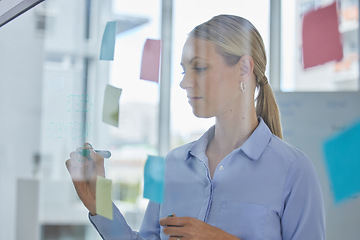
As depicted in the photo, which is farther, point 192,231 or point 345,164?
point 192,231

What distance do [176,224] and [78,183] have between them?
0.75 ft

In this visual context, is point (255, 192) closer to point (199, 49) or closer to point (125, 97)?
point (199, 49)

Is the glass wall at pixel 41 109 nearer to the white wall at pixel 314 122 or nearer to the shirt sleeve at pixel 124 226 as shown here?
the white wall at pixel 314 122

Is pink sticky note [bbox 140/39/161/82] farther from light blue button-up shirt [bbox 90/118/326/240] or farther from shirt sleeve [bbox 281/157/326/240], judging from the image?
shirt sleeve [bbox 281/157/326/240]

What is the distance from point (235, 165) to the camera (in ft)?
2.15

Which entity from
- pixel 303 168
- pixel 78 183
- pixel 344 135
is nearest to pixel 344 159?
pixel 344 135

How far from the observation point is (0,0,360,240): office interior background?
67 centimetres

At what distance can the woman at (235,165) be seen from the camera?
2.03 ft

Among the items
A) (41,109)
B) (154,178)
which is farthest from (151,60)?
(41,109)

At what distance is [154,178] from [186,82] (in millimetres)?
162

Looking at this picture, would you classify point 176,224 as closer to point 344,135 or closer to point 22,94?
point 344,135

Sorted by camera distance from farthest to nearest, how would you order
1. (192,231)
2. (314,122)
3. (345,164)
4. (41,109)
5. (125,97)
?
(41,109) < (314,122) < (125,97) < (192,231) < (345,164)

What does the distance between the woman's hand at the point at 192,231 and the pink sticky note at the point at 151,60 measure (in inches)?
9.8

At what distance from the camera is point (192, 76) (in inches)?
25.4
